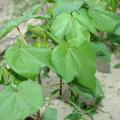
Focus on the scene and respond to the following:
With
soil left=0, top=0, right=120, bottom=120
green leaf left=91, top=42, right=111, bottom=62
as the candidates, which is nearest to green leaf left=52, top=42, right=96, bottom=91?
green leaf left=91, top=42, right=111, bottom=62

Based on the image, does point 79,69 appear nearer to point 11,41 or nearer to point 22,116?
point 22,116

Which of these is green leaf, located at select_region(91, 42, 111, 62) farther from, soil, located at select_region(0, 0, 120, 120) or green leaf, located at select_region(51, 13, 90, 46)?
soil, located at select_region(0, 0, 120, 120)

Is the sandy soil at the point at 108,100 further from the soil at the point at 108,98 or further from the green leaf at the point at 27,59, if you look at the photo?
the green leaf at the point at 27,59

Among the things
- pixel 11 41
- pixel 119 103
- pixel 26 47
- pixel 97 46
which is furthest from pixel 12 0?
pixel 26 47

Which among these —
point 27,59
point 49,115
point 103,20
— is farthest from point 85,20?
point 49,115

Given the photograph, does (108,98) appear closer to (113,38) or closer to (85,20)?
(113,38)
